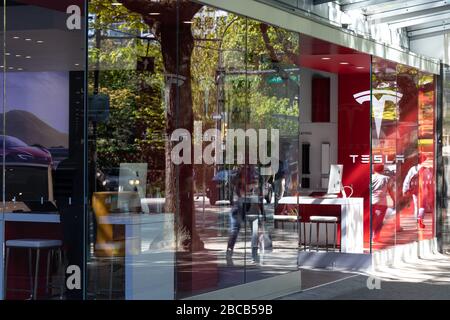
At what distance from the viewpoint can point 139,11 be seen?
30.6ft

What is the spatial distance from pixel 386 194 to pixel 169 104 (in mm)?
6842

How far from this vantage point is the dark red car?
879cm

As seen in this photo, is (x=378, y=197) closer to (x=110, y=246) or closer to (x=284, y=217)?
(x=284, y=217)

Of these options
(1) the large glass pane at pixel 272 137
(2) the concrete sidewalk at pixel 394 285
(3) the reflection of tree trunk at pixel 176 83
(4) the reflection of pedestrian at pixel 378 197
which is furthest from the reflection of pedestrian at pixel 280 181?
(4) the reflection of pedestrian at pixel 378 197

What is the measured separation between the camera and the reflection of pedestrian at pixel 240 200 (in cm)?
1055

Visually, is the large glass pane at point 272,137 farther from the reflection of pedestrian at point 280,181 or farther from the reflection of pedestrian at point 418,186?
the reflection of pedestrian at point 418,186

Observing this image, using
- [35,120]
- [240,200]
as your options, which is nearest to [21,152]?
[35,120]

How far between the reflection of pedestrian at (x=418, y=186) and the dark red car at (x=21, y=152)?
8814 millimetres

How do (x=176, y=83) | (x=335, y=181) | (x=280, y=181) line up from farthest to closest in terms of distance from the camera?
(x=335, y=181), (x=280, y=181), (x=176, y=83)

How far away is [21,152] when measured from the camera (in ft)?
29.1

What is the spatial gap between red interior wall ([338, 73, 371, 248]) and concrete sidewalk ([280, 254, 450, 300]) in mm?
1203

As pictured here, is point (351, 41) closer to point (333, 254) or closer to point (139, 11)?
point (333, 254)

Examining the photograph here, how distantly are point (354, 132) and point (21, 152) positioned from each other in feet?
26.4
